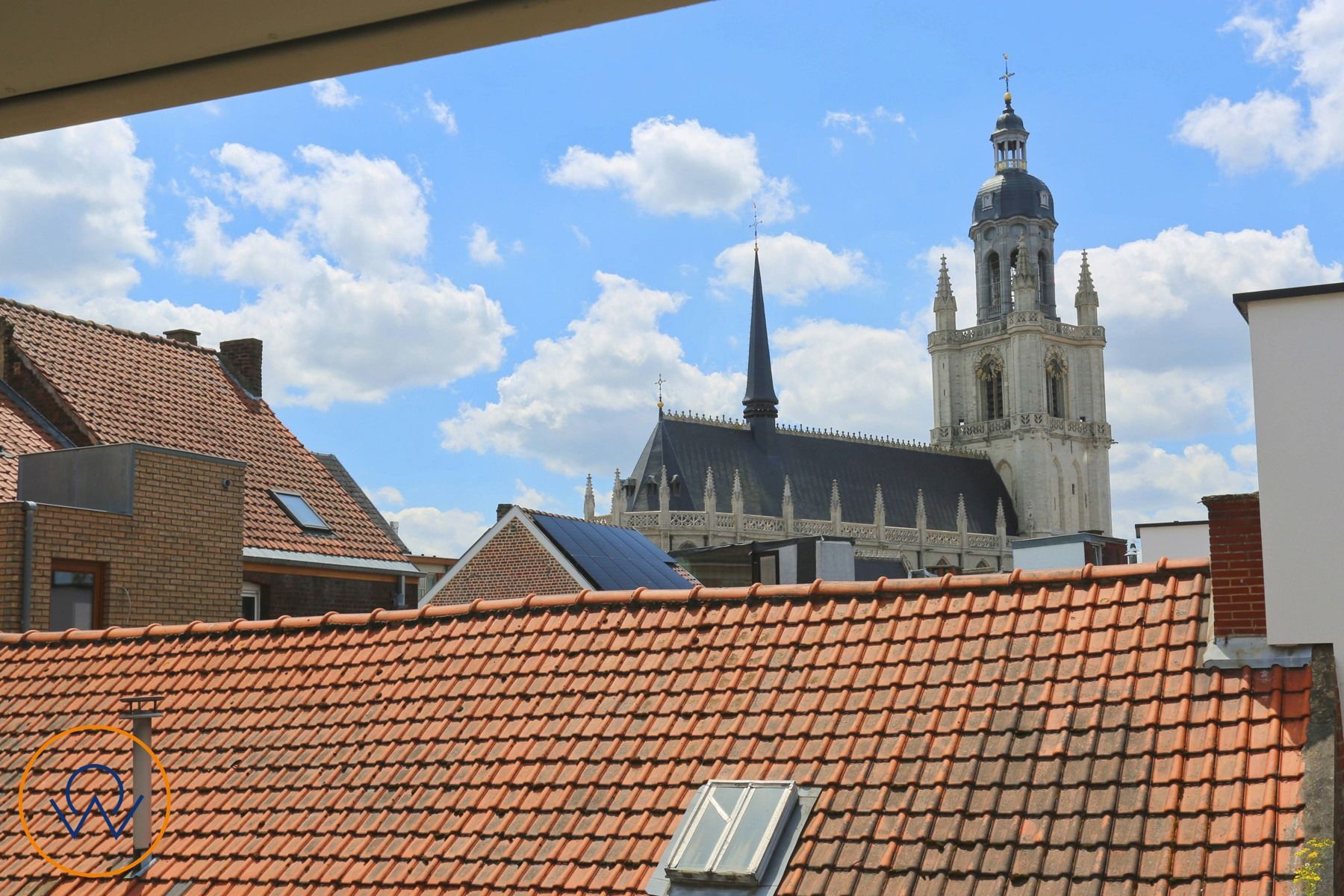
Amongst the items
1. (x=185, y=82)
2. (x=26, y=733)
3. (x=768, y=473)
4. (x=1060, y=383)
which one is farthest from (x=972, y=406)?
(x=185, y=82)

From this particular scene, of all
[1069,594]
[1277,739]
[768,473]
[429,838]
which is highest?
[768,473]

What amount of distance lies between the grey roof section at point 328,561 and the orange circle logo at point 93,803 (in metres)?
9.20

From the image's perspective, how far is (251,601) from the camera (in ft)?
69.6

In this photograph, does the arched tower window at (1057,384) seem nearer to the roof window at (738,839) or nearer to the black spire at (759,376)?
the black spire at (759,376)

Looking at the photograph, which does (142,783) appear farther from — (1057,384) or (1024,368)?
(1057,384)

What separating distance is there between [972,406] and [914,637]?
10803 cm

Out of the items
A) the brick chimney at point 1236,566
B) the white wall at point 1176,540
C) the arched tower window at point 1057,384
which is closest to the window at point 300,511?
the white wall at point 1176,540

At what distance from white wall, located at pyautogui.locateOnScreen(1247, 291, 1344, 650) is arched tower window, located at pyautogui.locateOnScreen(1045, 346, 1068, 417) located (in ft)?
350

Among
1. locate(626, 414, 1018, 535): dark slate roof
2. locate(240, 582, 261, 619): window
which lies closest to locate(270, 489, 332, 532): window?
locate(240, 582, 261, 619): window

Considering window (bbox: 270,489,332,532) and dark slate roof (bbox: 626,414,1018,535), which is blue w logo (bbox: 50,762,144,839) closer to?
window (bbox: 270,489,332,532)

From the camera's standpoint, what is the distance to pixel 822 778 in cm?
866

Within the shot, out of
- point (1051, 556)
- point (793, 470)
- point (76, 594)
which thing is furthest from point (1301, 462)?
point (793, 470)

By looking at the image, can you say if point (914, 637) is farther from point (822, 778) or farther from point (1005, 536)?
point (1005, 536)

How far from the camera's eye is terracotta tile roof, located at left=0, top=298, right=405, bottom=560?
71.2 ft
